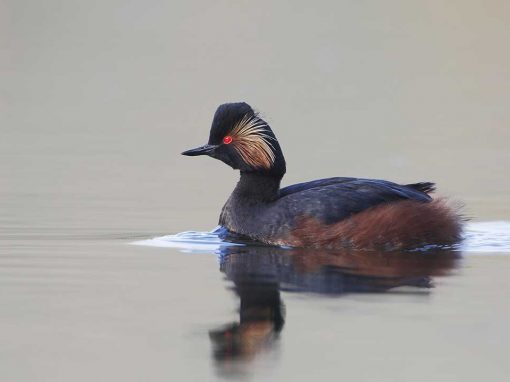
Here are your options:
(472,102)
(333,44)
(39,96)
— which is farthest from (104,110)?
(333,44)

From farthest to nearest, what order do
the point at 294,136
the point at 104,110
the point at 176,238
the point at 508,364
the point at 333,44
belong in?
the point at 333,44 < the point at 104,110 < the point at 294,136 < the point at 176,238 < the point at 508,364

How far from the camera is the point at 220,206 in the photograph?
12.6 metres

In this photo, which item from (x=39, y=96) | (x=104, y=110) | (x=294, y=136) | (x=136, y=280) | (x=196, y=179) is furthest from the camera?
(x=39, y=96)

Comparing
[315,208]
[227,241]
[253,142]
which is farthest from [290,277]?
[253,142]

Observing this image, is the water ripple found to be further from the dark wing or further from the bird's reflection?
the dark wing

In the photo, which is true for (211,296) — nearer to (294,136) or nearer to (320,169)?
(320,169)

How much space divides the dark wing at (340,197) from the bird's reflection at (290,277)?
0.35 metres

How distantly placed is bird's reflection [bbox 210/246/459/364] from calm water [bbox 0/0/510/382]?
0.02m

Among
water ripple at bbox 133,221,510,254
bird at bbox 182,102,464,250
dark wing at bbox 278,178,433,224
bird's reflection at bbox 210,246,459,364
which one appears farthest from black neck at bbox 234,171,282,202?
bird's reflection at bbox 210,246,459,364

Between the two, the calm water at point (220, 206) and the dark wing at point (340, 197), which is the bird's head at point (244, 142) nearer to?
the dark wing at point (340, 197)

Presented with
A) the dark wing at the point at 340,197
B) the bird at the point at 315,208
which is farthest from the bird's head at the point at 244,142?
the dark wing at the point at 340,197

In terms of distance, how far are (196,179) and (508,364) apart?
8769 mm

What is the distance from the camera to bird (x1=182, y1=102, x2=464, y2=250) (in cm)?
1004

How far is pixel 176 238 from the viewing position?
10.3 meters
